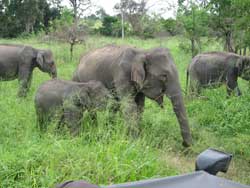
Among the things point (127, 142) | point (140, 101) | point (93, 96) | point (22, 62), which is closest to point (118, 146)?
point (127, 142)

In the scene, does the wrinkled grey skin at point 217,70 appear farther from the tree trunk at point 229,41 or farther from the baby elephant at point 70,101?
the baby elephant at point 70,101

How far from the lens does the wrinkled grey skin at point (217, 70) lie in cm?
992

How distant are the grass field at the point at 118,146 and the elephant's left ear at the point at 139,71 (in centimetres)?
57

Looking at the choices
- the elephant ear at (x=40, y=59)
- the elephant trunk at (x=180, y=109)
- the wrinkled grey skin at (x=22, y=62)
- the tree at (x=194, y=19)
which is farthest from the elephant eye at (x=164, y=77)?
the tree at (x=194, y=19)

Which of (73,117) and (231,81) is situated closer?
(73,117)

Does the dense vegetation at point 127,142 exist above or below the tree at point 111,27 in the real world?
below

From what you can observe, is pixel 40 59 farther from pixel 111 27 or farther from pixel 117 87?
pixel 111 27

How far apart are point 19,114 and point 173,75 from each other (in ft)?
7.49

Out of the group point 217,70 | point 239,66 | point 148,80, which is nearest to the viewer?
point 148,80

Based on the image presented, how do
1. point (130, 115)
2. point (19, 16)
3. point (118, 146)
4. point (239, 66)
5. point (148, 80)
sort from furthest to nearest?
point (19, 16) → point (239, 66) → point (148, 80) → point (130, 115) → point (118, 146)

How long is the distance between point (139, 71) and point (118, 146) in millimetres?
1715

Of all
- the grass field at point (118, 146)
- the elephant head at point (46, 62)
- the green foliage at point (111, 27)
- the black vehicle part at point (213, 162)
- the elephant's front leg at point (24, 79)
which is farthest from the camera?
the green foliage at point (111, 27)

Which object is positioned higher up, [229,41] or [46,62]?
[229,41]

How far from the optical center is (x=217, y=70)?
10.8 m
